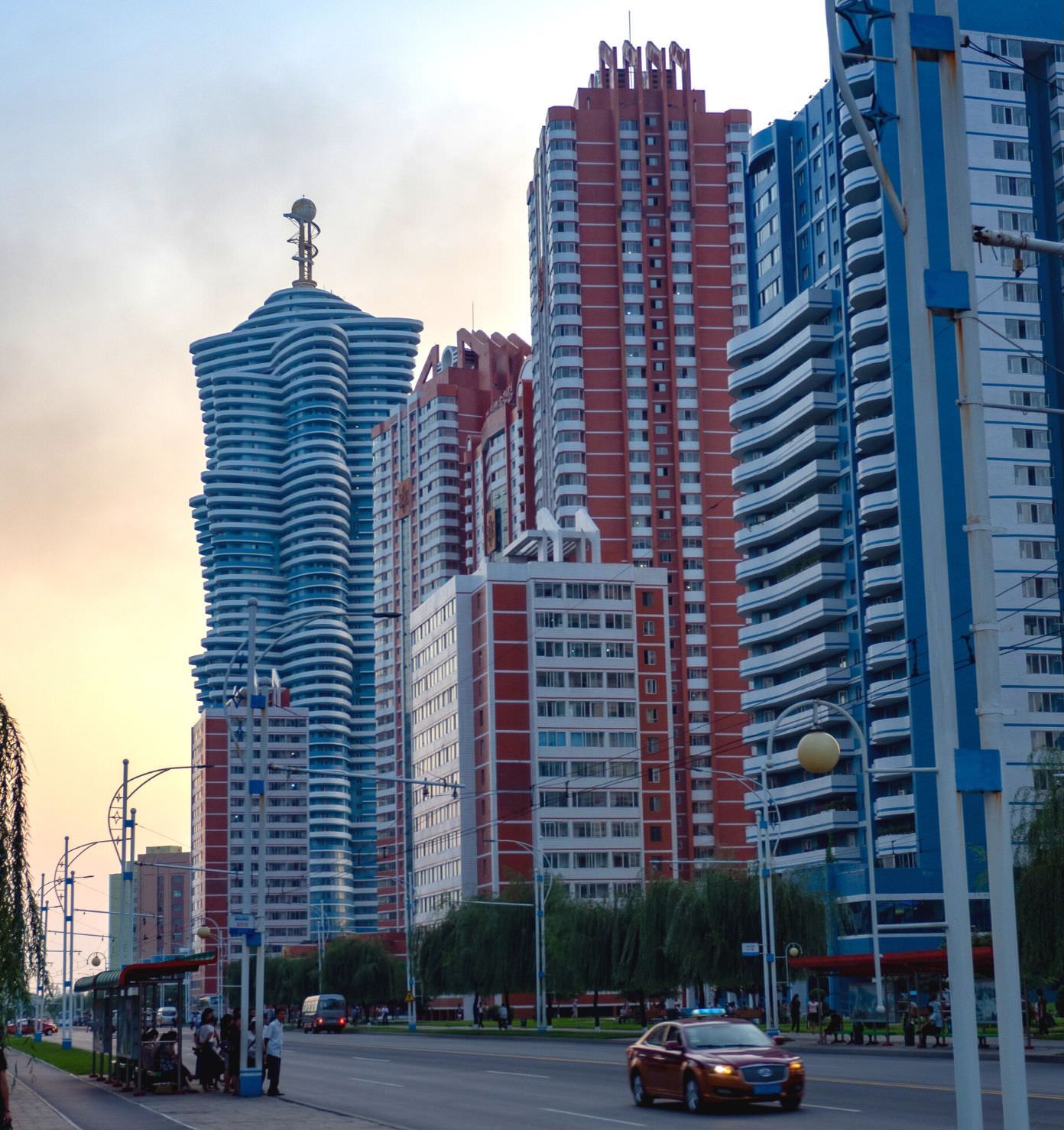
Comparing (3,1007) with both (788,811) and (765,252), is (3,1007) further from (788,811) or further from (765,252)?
(765,252)

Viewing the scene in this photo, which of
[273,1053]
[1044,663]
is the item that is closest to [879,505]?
[1044,663]

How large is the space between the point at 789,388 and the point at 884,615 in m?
23.3

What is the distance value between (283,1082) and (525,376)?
5949 inches

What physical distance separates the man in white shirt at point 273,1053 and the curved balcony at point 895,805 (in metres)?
75.0

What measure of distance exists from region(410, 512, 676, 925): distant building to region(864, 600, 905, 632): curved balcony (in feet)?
113

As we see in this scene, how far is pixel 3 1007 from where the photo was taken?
22344mm

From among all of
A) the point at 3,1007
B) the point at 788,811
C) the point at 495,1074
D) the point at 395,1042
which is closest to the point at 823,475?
the point at 788,811

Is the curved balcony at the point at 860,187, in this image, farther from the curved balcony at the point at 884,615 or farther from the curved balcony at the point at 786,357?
the curved balcony at the point at 884,615

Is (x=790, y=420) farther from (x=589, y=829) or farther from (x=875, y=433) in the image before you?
(x=589, y=829)

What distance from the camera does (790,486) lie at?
419 feet

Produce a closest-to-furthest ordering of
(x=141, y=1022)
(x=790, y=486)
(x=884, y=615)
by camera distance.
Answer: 1. (x=141, y=1022)
2. (x=884, y=615)
3. (x=790, y=486)

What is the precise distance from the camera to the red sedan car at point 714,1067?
27.6m

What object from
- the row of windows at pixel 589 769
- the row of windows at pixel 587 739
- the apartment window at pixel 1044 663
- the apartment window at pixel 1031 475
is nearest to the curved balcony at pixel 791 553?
the apartment window at pixel 1031 475

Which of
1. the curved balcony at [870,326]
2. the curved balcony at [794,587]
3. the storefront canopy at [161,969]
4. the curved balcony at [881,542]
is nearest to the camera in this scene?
the storefront canopy at [161,969]
